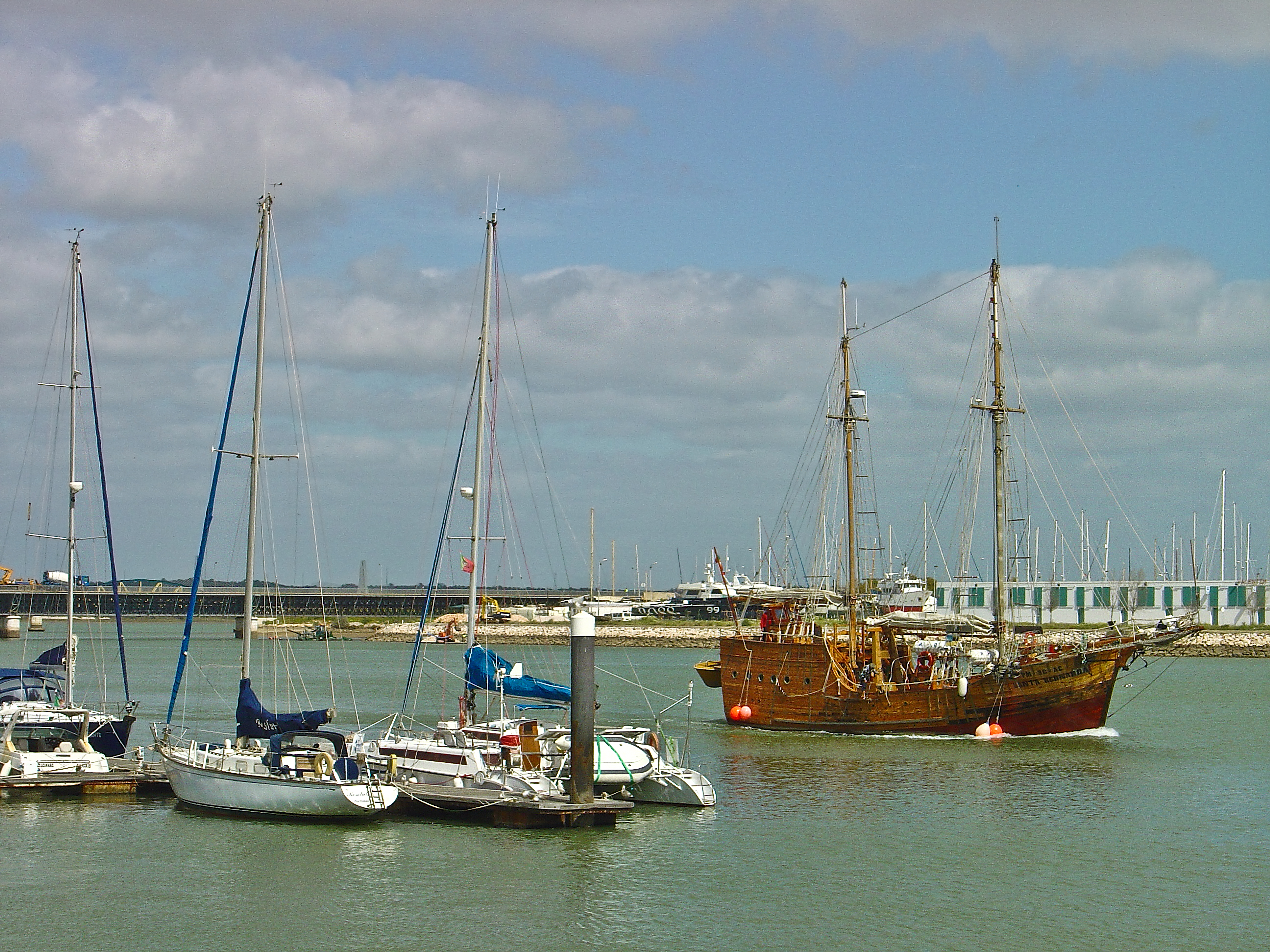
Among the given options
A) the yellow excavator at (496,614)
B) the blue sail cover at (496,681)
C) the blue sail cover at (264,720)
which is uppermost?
the blue sail cover at (496,681)

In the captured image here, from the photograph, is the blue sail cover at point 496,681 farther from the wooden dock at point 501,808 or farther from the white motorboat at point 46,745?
the white motorboat at point 46,745

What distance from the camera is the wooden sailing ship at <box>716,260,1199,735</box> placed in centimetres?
5359

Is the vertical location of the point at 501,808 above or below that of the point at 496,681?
below

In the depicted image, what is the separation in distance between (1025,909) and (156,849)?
18.5 meters

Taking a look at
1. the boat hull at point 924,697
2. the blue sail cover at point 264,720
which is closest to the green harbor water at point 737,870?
the blue sail cover at point 264,720

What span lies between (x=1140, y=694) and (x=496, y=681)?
5860cm

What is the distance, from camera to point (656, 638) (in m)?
161

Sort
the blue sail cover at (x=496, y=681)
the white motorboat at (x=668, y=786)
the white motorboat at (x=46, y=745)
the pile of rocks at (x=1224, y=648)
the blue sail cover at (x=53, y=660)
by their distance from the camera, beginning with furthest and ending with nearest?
1. the pile of rocks at (x=1224, y=648)
2. the blue sail cover at (x=53, y=660)
3. the blue sail cover at (x=496, y=681)
4. the white motorboat at (x=46, y=745)
5. the white motorboat at (x=668, y=786)

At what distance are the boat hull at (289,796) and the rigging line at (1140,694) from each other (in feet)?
119

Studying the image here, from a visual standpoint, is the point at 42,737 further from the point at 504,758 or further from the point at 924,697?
the point at 924,697

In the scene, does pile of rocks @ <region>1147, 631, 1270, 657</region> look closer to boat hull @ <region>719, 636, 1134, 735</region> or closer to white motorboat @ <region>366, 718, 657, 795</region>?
boat hull @ <region>719, 636, 1134, 735</region>

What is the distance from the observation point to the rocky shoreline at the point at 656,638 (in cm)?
13062

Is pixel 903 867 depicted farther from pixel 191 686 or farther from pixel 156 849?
pixel 191 686

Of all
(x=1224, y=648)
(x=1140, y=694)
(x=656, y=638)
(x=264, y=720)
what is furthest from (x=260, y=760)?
(x=656, y=638)
